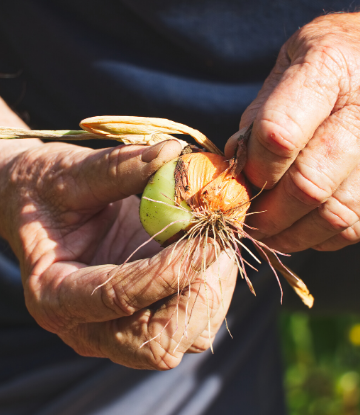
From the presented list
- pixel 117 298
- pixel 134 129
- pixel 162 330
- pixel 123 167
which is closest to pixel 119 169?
pixel 123 167

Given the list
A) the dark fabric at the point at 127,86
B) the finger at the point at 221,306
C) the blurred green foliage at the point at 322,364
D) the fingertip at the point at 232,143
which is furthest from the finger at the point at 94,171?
the blurred green foliage at the point at 322,364

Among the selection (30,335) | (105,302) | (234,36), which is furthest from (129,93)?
(30,335)

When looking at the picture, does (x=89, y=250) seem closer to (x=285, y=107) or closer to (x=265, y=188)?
(x=265, y=188)

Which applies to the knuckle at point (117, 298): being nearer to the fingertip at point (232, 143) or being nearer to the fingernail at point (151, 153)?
the fingernail at point (151, 153)

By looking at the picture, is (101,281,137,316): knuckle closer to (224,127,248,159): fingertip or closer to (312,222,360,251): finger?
(224,127,248,159): fingertip

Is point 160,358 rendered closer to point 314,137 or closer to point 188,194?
point 188,194

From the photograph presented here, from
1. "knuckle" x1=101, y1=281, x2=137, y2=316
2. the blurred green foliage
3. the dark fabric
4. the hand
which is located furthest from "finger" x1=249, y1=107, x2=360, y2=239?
the blurred green foliage

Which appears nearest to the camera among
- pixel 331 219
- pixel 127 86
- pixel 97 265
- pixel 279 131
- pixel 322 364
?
pixel 279 131
